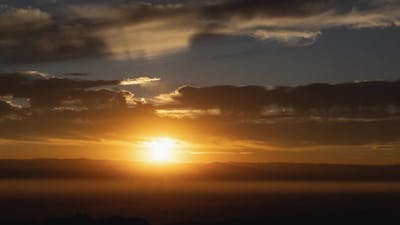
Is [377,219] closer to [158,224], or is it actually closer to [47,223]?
[158,224]

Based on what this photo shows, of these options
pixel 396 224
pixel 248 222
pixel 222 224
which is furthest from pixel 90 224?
pixel 396 224

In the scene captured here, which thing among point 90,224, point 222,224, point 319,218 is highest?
point 319,218

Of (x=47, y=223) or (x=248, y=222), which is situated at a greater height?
(x=248, y=222)

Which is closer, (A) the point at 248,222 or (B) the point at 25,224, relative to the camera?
(B) the point at 25,224

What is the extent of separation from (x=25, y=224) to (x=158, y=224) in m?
43.8

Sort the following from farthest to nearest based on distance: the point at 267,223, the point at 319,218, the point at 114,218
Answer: the point at 319,218 → the point at 267,223 → the point at 114,218

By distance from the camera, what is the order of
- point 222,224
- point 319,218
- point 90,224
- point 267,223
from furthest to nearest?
point 319,218, point 267,223, point 222,224, point 90,224

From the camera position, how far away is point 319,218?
198875 mm

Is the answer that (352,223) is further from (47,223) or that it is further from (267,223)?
(47,223)

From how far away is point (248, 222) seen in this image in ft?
576

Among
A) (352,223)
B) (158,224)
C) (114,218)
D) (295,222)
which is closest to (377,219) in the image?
(352,223)

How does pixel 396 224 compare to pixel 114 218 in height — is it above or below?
above

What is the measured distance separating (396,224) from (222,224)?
40.5 metres

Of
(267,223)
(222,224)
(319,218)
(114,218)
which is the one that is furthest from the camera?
(319,218)
